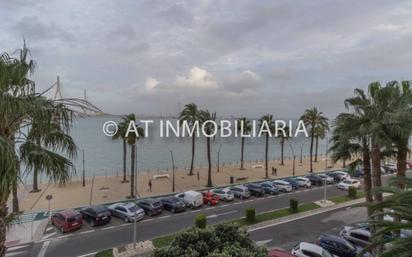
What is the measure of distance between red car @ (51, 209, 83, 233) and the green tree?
678 inches

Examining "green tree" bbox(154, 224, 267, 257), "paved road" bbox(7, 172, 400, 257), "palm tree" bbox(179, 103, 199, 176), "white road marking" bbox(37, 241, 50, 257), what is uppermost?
"palm tree" bbox(179, 103, 199, 176)

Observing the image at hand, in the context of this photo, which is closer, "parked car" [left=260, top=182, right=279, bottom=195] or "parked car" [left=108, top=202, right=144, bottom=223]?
"parked car" [left=108, top=202, right=144, bottom=223]

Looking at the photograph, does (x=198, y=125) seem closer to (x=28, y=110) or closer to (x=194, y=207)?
(x=194, y=207)

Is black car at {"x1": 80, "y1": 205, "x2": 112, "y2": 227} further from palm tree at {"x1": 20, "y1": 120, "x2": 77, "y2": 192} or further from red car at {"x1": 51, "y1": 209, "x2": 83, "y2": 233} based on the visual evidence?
palm tree at {"x1": 20, "y1": 120, "x2": 77, "y2": 192}

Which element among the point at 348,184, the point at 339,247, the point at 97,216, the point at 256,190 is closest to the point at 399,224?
the point at 339,247

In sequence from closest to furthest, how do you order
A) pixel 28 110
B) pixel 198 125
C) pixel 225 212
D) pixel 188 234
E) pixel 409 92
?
pixel 28 110 < pixel 188 234 < pixel 409 92 < pixel 225 212 < pixel 198 125

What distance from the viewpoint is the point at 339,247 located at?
18.7 meters

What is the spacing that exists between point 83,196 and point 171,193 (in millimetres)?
10641

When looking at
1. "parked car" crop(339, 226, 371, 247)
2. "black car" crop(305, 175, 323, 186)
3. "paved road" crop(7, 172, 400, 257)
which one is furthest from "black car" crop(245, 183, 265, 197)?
"parked car" crop(339, 226, 371, 247)

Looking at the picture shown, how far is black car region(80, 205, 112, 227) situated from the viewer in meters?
25.4

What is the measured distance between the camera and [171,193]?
3791 cm

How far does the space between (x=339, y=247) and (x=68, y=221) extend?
64.4ft

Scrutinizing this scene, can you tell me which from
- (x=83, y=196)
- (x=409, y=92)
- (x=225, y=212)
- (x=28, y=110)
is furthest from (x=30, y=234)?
(x=409, y=92)

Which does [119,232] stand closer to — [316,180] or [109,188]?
[109,188]
